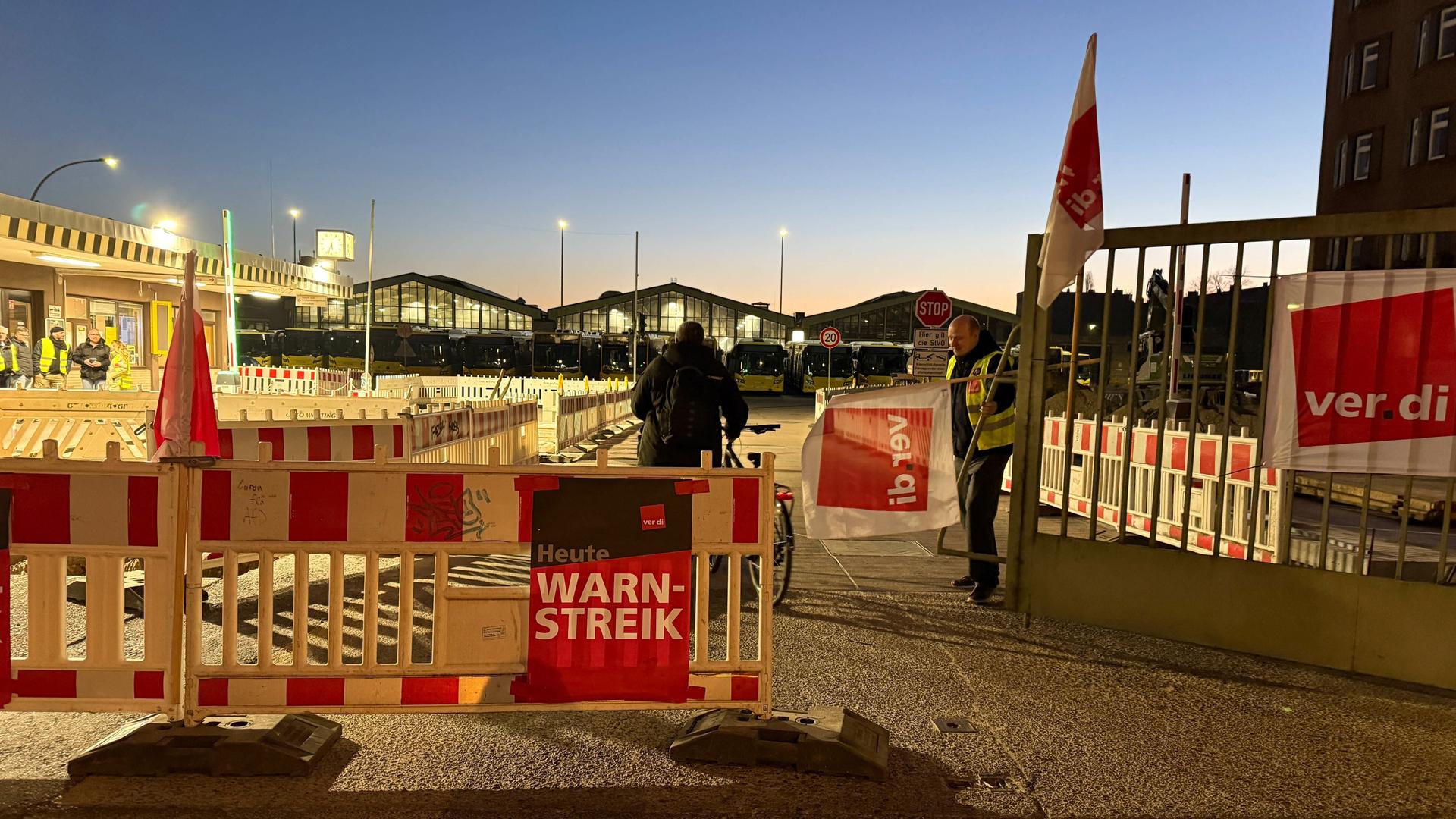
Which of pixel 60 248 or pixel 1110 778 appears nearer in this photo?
pixel 1110 778

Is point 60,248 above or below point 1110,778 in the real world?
above

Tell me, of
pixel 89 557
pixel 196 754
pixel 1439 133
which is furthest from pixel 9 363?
pixel 1439 133

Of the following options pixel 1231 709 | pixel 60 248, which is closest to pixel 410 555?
pixel 1231 709

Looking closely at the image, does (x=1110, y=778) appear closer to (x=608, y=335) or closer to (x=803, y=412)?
(x=803, y=412)

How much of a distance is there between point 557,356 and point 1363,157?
1468 inches

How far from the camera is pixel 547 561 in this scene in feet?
11.4

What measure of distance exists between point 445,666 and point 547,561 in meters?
0.62

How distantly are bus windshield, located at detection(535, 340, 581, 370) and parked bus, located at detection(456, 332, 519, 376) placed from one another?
1306mm

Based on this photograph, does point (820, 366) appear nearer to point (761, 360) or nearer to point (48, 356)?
point (761, 360)

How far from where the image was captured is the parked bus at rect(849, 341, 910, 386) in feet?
149

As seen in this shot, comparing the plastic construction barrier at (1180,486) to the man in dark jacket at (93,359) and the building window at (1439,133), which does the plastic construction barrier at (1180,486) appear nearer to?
the man in dark jacket at (93,359)

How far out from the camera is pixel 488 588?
3533 mm

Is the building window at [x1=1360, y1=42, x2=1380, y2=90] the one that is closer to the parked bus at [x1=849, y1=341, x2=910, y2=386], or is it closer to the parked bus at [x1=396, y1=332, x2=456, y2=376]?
the parked bus at [x1=849, y1=341, x2=910, y2=386]

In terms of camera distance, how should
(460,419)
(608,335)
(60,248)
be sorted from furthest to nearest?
(608,335), (60,248), (460,419)
